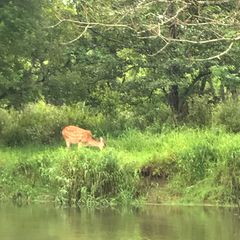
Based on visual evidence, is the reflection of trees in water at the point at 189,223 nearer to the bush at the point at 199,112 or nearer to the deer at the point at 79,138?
the deer at the point at 79,138

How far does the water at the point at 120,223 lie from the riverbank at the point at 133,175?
24.0 inches

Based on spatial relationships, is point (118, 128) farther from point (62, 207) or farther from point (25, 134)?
point (62, 207)

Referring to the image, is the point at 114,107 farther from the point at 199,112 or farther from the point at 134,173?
the point at 134,173

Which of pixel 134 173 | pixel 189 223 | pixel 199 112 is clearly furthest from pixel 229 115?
pixel 189 223

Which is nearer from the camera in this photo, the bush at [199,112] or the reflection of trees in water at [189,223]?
the reflection of trees in water at [189,223]

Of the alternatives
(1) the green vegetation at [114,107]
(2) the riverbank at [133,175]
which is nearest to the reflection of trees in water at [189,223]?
(2) the riverbank at [133,175]

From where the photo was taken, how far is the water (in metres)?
12.3

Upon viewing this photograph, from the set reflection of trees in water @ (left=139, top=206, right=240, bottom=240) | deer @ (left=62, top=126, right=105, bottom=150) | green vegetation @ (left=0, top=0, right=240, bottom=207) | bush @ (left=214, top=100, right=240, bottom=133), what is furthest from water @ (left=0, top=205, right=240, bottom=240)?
bush @ (left=214, top=100, right=240, bottom=133)

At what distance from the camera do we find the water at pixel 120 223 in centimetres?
1230

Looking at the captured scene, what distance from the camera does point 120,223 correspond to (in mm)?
13492

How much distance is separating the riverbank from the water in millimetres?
610

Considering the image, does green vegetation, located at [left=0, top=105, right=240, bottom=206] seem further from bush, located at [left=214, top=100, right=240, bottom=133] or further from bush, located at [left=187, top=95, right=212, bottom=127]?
bush, located at [left=187, top=95, right=212, bottom=127]

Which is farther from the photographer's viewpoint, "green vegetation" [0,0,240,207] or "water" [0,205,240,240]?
"green vegetation" [0,0,240,207]

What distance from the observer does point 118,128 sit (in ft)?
70.6
